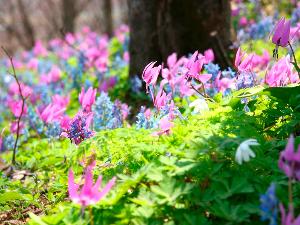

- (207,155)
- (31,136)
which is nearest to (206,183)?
(207,155)

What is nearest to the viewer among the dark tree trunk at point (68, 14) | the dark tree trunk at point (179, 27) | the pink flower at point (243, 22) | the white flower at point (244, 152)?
the white flower at point (244, 152)

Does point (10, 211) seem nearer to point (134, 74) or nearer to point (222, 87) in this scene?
point (222, 87)

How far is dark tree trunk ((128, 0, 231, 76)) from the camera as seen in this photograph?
230 inches

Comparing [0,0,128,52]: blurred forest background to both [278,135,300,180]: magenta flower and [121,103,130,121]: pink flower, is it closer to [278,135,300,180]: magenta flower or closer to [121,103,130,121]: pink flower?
[121,103,130,121]: pink flower

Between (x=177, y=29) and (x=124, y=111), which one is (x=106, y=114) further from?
(x=177, y=29)

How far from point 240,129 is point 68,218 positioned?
91 centimetres

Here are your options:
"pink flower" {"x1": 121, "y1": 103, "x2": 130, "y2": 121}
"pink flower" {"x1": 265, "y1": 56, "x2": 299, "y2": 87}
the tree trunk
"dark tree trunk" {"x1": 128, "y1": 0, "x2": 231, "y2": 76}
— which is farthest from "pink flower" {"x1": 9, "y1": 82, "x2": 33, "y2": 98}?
the tree trunk

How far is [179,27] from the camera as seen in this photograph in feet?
19.6

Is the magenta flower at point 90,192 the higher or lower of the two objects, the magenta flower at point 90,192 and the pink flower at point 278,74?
the lower

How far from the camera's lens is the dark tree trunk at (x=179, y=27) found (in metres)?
5.84

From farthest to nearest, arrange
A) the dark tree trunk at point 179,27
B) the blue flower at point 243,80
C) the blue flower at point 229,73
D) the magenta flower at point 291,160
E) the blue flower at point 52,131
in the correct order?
the dark tree trunk at point 179,27
the blue flower at point 52,131
the blue flower at point 229,73
the blue flower at point 243,80
the magenta flower at point 291,160

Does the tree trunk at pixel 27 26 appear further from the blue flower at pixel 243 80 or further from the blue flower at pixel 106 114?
the blue flower at pixel 243 80

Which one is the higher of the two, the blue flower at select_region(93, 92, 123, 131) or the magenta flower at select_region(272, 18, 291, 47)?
the blue flower at select_region(93, 92, 123, 131)

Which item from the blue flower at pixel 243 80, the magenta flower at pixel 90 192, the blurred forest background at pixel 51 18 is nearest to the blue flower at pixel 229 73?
the blue flower at pixel 243 80
